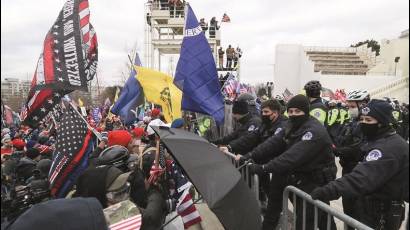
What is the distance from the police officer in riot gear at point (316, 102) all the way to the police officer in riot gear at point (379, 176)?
2.64 meters

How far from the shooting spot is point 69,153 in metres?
3.99

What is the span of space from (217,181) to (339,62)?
5929 centimetres

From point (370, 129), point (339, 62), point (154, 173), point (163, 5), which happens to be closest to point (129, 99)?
point (154, 173)

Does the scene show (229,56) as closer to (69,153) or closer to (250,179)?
Result: (250,179)

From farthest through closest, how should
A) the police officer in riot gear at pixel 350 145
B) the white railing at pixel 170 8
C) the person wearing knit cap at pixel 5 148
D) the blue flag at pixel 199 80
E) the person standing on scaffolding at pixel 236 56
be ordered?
1. the white railing at pixel 170 8
2. the person standing on scaffolding at pixel 236 56
3. the blue flag at pixel 199 80
4. the police officer in riot gear at pixel 350 145
5. the person wearing knit cap at pixel 5 148

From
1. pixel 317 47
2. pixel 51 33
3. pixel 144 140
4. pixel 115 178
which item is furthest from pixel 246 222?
pixel 317 47

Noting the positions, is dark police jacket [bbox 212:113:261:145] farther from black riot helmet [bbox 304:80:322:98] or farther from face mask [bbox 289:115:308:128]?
face mask [bbox 289:115:308:128]

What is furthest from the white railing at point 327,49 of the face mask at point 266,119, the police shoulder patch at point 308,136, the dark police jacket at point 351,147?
the police shoulder patch at point 308,136

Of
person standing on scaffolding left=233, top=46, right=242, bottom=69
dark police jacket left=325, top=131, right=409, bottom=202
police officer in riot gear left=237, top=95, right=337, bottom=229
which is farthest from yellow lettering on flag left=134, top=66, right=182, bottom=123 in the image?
person standing on scaffolding left=233, top=46, right=242, bottom=69

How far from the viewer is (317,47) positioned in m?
59.8

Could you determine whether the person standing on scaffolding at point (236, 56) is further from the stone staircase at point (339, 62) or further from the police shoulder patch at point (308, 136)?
the stone staircase at point (339, 62)

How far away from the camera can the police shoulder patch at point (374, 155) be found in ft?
10.6

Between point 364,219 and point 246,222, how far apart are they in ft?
4.67

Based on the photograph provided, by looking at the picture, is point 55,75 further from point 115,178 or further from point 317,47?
point 317,47
